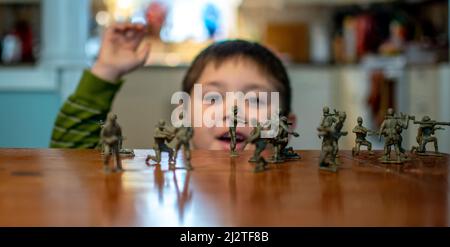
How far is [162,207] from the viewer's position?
62 centimetres

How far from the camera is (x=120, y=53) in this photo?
1.84 m

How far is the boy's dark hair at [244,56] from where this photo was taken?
1780mm

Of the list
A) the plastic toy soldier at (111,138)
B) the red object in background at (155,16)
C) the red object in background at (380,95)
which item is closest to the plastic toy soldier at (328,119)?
the plastic toy soldier at (111,138)

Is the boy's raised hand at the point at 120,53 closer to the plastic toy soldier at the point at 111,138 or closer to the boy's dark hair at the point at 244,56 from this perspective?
the boy's dark hair at the point at 244,56

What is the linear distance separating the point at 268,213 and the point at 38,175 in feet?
1.14

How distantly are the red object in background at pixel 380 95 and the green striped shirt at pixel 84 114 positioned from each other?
3020mm

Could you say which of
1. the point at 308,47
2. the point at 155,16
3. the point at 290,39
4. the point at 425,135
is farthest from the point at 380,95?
the point at 425,135

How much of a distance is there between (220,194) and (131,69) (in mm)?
1232

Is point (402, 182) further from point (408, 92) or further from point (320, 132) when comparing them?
point (408, 92)

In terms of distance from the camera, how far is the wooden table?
57 centimetres

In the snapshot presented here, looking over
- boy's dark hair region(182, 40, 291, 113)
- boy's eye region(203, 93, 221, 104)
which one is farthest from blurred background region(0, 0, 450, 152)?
boy's eye region(203, 93, 221, 104)

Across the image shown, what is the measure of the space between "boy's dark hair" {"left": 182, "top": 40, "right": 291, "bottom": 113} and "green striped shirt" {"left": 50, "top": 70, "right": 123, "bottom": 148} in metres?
0.25
